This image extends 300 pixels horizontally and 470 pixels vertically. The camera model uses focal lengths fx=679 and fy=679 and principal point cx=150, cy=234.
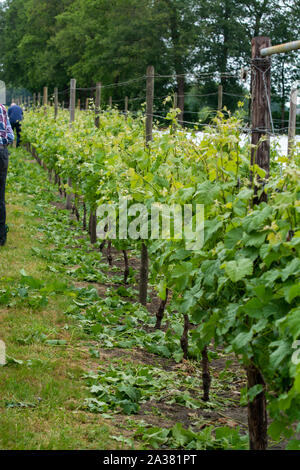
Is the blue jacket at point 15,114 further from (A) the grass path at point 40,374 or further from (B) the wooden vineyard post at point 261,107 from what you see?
(B) the wooden vineyard post at point 261,107

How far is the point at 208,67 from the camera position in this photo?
141ft

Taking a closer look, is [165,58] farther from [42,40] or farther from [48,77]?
[42,40]

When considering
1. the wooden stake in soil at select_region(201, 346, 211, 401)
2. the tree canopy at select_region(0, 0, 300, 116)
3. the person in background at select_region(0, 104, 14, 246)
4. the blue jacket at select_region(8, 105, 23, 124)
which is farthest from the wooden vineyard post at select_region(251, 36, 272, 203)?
the tree canopy at select_region(0, 0, 300, 116)

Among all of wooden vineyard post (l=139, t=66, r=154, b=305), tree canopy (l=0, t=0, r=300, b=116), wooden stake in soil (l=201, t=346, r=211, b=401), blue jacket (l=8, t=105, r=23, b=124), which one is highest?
tree canopy (l=0, t=0, r=300, b=116)

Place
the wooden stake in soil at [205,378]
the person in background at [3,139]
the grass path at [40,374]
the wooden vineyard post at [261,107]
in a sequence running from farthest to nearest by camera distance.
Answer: the person in background at [3,139] → the wooden stake in soil at [205,378] → the wooden vineyard post at [261,107] → the grass path at [40,374]

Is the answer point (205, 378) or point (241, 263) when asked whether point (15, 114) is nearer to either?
point (205, 378)

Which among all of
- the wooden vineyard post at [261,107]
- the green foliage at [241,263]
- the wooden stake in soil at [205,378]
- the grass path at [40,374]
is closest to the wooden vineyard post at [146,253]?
the grass path at [40,374]

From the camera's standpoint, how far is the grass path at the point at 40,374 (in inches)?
155

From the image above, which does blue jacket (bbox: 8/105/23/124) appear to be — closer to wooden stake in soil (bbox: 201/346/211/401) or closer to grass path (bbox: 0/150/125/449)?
grass path (bbox: 0/150/125/449)

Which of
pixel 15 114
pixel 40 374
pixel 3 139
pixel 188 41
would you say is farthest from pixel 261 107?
pixel 188 41

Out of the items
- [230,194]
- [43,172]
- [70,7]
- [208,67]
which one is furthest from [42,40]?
[230,194]

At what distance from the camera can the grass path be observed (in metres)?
3.93

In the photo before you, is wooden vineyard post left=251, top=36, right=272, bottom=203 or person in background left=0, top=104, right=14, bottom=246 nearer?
wooden vineyard post left=251, top=36, right=272, bottom=203
